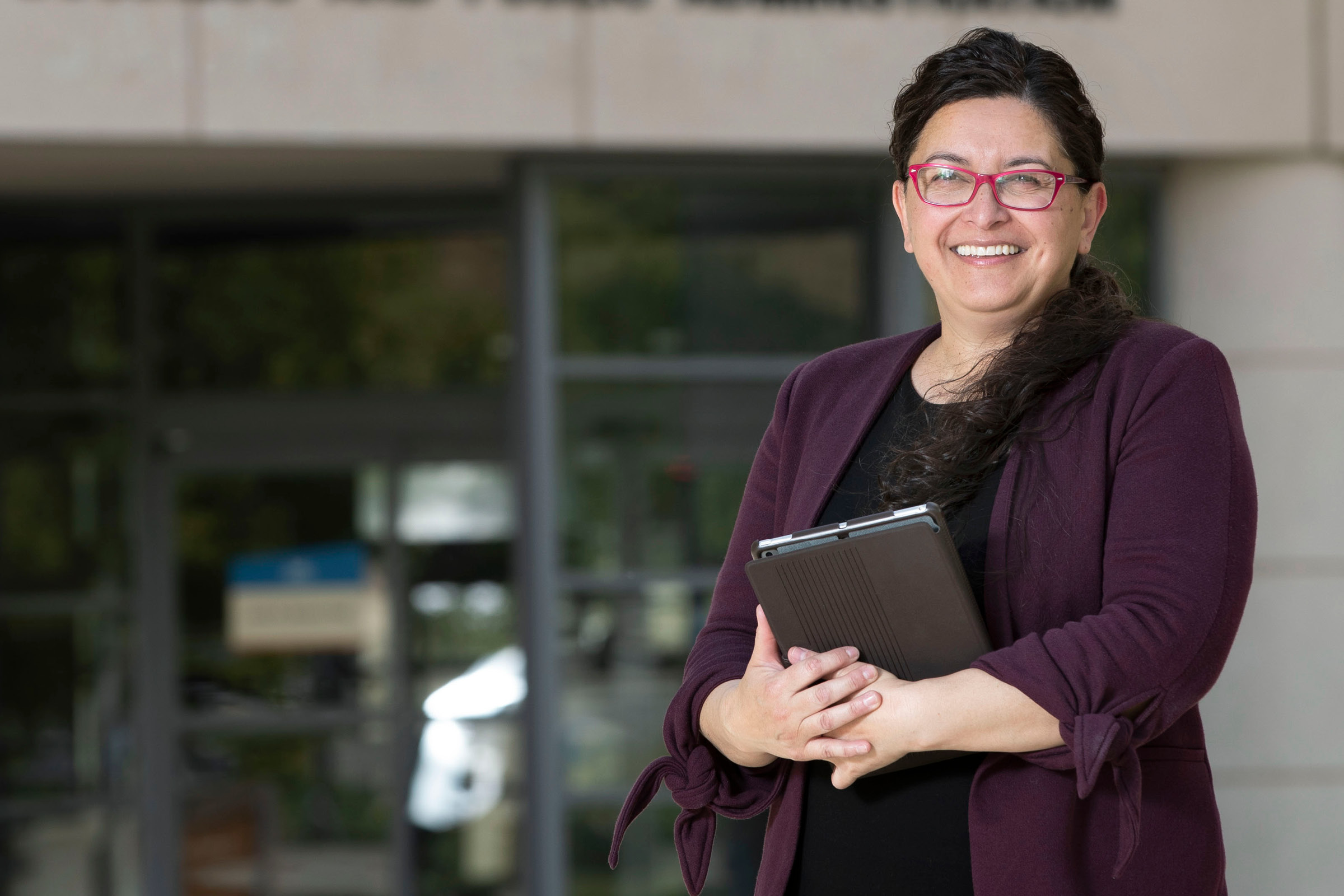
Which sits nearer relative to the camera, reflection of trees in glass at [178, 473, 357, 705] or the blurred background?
the blurred background

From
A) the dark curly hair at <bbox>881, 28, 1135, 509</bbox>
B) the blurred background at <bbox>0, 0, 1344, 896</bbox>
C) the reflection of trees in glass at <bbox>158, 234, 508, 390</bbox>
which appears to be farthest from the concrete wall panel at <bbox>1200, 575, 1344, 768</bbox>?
the dark curly hair at <bbox>881, 28, 1135, 509</bbox>

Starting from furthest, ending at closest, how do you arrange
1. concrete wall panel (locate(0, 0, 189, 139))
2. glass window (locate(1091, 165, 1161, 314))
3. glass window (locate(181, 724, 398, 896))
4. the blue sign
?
the blue sign < glass window (locate(181, 724, 398, 896)) < glass window (locate(1091, 165, 1161, 314)) < concrete wall panel (locate(0, 0, 189, 139))


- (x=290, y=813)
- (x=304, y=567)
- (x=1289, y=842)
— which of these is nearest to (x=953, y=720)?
(x=1289, y=842)

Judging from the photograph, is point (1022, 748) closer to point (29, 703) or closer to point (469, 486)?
point (469, 486)

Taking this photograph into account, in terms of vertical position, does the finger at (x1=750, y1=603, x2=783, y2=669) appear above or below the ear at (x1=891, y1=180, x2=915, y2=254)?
below

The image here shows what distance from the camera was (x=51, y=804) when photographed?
638 centimetres

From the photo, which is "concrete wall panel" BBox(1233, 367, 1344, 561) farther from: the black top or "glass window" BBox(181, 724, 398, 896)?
"glass window" BBox(181, 724, 398, 896)

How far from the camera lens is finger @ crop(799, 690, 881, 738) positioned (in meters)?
1.52

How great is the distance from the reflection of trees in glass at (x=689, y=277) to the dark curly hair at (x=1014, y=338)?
346 cm

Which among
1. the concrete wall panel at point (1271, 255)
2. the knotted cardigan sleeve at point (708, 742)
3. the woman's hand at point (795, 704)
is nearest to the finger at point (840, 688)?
the woman's hand at point (795, 704)

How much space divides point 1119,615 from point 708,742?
0.58 meters

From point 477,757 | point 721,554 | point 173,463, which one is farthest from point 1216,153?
point 173,463

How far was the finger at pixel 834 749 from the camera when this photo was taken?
5.02ft

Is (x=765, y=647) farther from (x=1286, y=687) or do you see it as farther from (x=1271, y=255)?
(x=1271, y=255)
